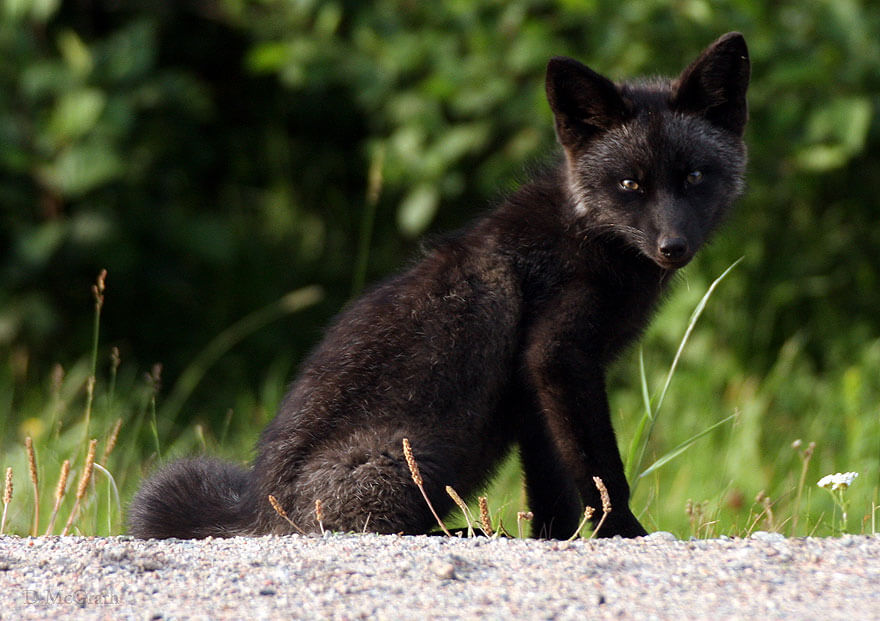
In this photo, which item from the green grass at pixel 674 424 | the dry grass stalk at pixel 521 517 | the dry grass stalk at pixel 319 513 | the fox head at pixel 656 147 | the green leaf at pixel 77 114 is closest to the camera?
the dry grass stalk at pixel 521 517

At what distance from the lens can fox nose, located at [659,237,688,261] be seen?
3613mm

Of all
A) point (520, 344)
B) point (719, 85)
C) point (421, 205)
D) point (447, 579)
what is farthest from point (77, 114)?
point (447, 579)

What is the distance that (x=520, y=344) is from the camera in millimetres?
3666

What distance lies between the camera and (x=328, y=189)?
330 inches

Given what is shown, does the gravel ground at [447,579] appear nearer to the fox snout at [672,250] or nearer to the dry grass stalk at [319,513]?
the dry grass stalk at [319,513]

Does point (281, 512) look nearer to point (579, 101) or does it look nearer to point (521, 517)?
point (521, 517)

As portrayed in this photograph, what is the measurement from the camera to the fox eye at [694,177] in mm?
3854

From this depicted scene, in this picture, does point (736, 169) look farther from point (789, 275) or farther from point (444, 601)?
point (789, 275)

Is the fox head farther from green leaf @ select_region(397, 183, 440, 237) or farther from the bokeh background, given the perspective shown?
green leaf @ select_region(397, 183, 440, 237)

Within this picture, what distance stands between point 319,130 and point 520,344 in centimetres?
503

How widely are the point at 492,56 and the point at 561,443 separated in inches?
116

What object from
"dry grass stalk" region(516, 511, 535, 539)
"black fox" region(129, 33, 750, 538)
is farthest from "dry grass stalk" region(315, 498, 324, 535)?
"dry grass stalk" region(516, 511, 535, 539)

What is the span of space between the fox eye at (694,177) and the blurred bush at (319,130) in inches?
30.9

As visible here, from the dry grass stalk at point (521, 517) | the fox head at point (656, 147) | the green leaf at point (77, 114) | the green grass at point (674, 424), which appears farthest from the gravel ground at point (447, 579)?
Answer: the green leaf at point (77, 114)
